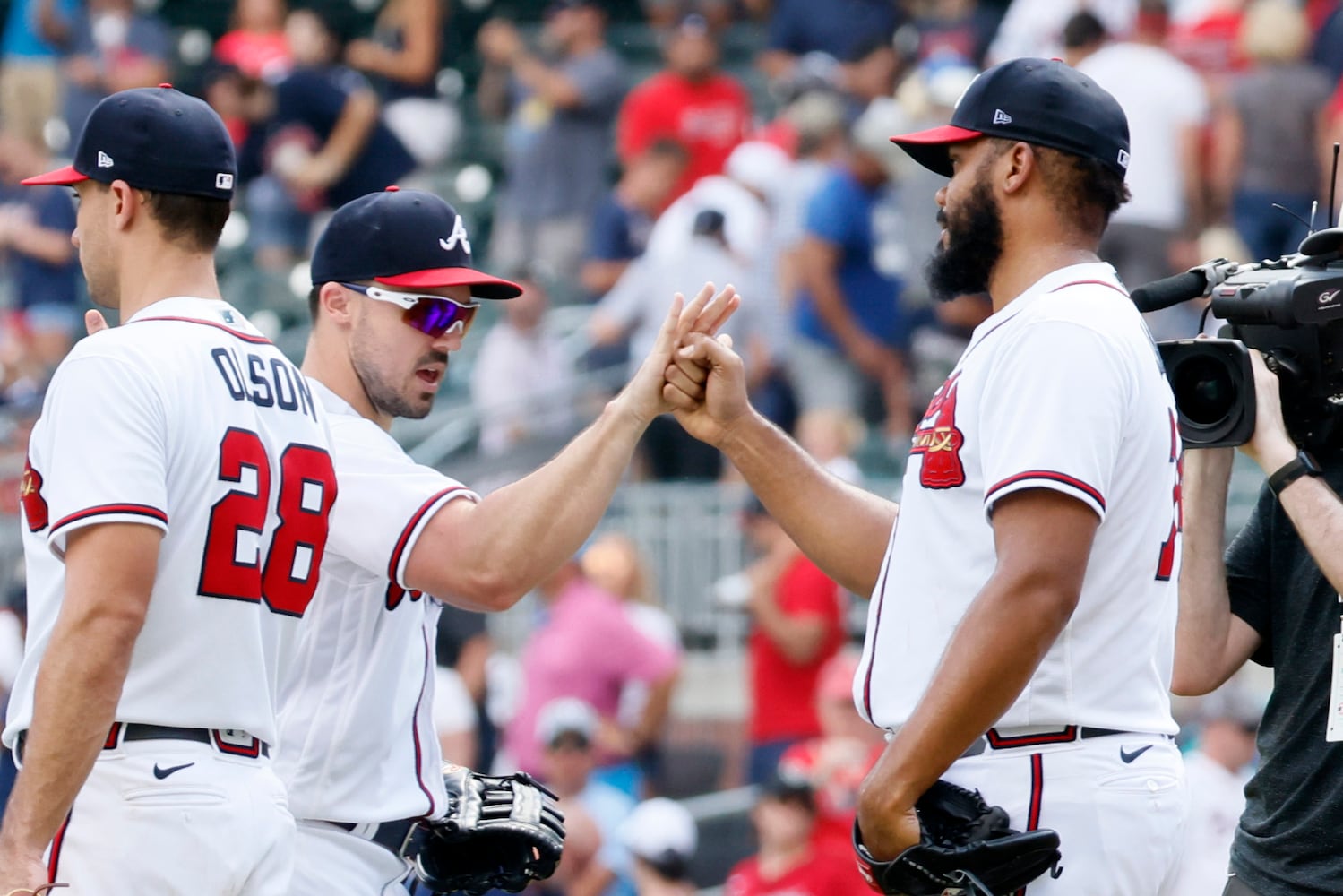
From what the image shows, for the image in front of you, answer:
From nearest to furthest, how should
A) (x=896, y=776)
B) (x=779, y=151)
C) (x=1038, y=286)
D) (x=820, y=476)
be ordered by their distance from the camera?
1. (x=896, y=776)
2. (x=1038, y=286)
3. (x=820, y=476)
4. (x=779, y=151)

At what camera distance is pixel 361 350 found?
157 inches

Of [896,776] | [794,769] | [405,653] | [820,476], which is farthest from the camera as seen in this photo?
[794,769]

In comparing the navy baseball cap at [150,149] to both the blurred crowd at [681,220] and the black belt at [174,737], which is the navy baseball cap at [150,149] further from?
the blurred crowd at [681,220]

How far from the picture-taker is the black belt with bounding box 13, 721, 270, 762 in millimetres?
3277

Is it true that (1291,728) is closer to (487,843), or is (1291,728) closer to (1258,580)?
(1258,580)

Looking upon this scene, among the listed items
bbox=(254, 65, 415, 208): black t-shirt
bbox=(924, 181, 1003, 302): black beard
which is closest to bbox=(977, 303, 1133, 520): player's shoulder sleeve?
bbox=(924, 181, 1003, 302): black beard

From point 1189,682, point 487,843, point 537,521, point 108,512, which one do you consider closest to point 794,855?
point 487,843

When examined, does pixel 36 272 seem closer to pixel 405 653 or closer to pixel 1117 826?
pixel 405 653

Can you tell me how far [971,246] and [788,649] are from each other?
15.2ft

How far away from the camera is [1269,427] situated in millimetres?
3553

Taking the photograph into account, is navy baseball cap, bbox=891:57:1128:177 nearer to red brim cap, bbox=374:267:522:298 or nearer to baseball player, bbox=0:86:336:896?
red brim cap, bbox=374:267:522:298

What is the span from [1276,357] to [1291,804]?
87cm

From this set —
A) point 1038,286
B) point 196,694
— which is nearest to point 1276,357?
point 1038,286

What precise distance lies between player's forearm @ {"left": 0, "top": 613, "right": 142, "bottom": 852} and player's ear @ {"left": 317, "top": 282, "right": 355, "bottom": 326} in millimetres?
1077
